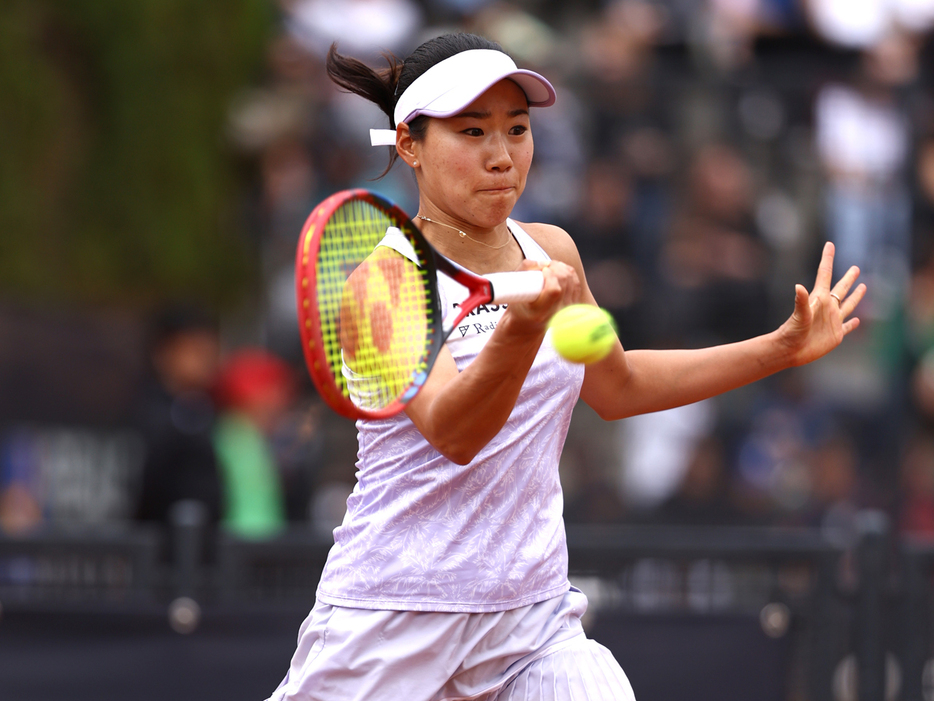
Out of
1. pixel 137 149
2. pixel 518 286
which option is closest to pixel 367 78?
pixel 518 286

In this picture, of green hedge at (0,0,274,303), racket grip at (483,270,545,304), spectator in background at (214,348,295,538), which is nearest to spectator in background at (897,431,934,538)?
spectator in background at (214,348,295,538)

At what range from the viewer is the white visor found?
2.55 meters

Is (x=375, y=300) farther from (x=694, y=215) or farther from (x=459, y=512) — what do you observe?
(x=694, y=215)

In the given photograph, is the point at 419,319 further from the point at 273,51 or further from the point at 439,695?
the point at 273,51

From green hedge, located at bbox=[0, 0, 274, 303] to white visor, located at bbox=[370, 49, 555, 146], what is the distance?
611cm

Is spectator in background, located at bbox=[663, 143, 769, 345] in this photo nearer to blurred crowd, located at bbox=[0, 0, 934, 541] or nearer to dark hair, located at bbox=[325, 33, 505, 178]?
blurred crowd, located at bbox=[0, 0, 934, 541]

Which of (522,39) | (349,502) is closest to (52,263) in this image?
(522,39)

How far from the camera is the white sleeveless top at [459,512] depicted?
2.67 meters

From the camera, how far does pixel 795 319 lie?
291 cm

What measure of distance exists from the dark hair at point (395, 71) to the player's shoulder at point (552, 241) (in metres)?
0.35

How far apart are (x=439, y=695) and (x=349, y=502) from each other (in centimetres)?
45

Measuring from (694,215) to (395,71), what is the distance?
214 inches

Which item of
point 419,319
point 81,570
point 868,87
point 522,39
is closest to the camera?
point 419,319

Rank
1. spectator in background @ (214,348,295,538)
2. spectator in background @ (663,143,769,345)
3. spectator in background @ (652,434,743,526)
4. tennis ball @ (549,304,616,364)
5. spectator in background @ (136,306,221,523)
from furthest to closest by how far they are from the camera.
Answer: spectator in background @ (663,143,769,345) → spectator in background @ (652,434,743,526) → spectator in background @ (214,348,295,538) → spectator in background @ (136,306,221,523) → tennis ball @ (549,304,616,364)
